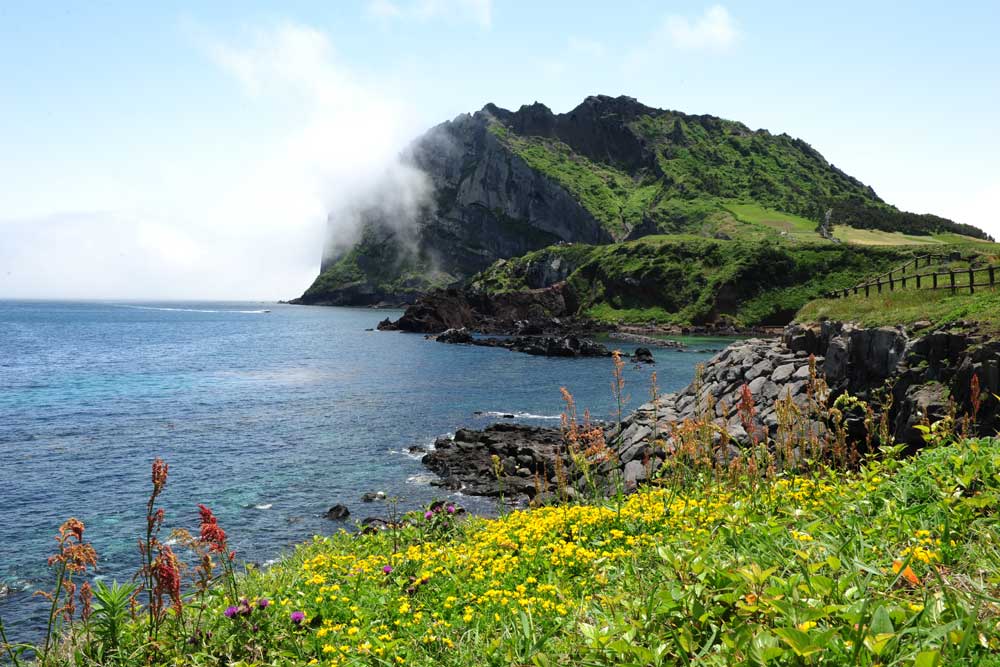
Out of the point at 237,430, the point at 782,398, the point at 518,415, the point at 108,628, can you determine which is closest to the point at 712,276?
the point at 518,415

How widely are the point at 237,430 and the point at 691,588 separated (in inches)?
1523

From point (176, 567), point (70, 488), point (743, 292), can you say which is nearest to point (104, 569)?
point (70, 488)

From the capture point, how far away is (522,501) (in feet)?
77.9

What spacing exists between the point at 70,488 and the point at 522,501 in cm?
2009

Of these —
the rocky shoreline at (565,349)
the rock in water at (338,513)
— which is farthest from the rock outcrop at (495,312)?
the rock in water at (338,513)

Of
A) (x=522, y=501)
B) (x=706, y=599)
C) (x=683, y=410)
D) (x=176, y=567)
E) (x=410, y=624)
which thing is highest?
(x=706, y=599)

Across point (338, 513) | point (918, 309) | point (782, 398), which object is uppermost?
point (918, 309)

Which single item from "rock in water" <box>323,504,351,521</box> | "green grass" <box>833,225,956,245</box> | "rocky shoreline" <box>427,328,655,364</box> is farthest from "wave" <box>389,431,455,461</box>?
"green grass" <box>833,225,956,245</box>

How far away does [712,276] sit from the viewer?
130 meters

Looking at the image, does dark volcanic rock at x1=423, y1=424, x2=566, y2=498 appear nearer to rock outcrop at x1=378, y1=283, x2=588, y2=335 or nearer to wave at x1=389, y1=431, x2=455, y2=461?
wave at x1=389, y1=431, x2=455, y2=461

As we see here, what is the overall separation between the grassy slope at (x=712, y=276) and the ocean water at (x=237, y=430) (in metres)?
44.8

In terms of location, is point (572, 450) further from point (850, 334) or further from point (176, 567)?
point (850, 334)

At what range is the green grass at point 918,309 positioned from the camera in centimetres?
1784

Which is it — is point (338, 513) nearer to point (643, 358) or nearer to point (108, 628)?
point (108, 628)
